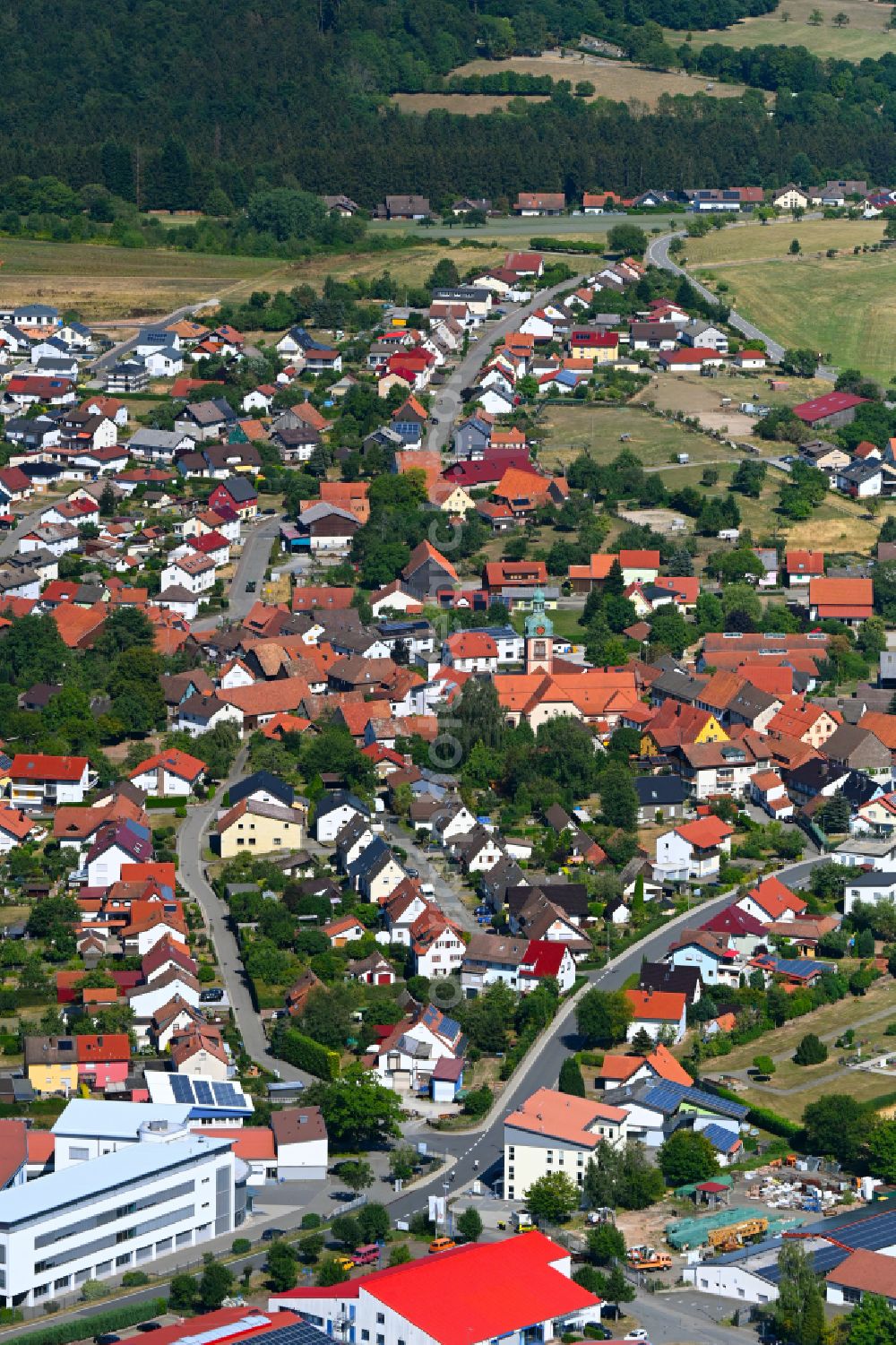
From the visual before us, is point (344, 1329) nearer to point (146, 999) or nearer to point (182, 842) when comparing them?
point (146, 999)

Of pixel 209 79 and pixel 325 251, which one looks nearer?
pixel 325 251

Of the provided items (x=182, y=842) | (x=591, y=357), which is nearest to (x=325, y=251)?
(x=591, y=357)

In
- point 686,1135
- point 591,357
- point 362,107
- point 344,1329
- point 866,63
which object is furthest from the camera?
point 866,63

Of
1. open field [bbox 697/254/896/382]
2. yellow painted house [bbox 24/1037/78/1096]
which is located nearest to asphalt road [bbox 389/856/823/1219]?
yellow painted house [bbox 24/1037/78/1096]

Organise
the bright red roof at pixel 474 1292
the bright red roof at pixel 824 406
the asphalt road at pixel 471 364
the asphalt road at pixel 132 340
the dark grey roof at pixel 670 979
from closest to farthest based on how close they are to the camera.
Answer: the bright red roof at pixel 474 1292 < the dark grey roof at pixel 670 979 < the asphalt road at pixel 471 364 < the bright red roof at pixel 824 406 < the asphalt road at pixel 132 340

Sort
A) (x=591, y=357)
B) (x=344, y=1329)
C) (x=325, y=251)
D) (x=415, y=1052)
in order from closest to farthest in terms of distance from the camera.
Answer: (x=344, y=1329) < (x=415, y=1052) < (x=591, y=357) < (x=325, y=251)

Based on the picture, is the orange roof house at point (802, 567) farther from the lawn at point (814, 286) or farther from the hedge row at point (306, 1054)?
the hedge row at point (306, 1054)

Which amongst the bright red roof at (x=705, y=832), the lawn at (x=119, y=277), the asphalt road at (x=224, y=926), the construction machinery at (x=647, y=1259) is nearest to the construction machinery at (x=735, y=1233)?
the construction machinery at (x=647, y=1259)
